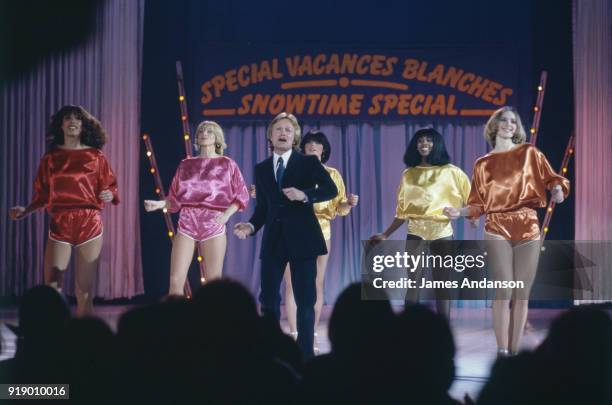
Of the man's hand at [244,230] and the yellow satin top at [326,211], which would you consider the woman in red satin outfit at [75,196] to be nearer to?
the man's hand at [244,230]

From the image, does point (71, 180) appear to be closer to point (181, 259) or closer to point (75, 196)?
point (75, 196)

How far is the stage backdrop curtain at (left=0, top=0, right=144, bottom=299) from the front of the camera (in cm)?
758

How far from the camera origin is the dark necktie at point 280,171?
4.36 metres

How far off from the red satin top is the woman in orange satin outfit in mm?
2509

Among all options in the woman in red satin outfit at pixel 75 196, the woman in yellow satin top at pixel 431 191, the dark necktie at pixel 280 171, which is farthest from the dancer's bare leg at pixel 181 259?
the woman in yellow satin top at pixel 431 191

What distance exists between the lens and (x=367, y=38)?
25.2ft

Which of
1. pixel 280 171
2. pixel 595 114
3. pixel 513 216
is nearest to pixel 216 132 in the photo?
pixel 280 171

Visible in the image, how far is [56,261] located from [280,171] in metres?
1.63

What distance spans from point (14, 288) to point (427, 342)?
649cm

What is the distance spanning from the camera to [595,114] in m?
7.50

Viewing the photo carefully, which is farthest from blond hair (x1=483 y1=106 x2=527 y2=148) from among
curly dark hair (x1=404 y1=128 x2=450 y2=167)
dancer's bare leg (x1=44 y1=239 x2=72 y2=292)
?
dancer's bare leg (x1=44 y1=239 x2=72 y2=292)

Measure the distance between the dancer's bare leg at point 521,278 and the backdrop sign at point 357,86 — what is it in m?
3.28

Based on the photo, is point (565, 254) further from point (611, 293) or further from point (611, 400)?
point (611, 400)

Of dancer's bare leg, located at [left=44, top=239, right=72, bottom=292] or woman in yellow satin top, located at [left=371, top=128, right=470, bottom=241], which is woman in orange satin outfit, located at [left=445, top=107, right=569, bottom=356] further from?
dancer's bare leg, located at [left=44, top=239, right=72, bottom=292]
